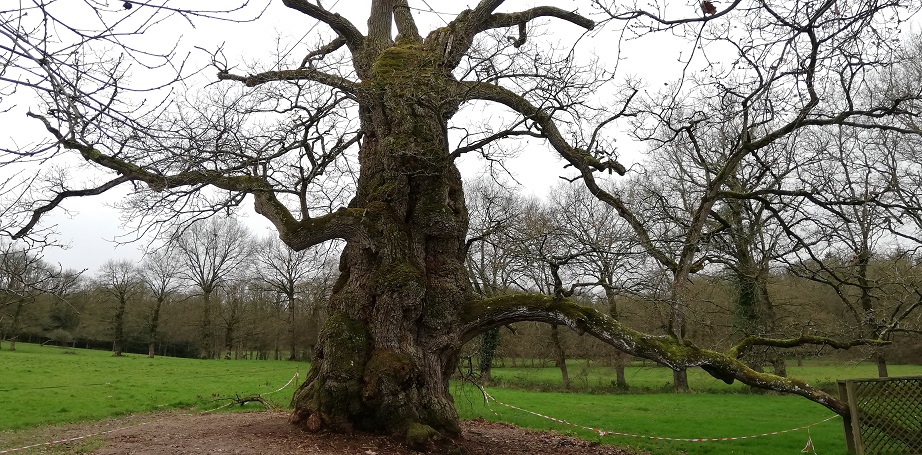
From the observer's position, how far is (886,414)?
26.1 feet

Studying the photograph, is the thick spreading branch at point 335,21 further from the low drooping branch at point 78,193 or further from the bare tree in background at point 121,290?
the bare tree in background at point 121,290

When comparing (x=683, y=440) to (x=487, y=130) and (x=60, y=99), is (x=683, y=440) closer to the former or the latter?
(x=487, y=130)

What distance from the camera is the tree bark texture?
725cm

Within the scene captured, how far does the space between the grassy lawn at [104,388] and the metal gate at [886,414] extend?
1117cm

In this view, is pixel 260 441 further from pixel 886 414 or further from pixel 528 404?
pixel 528 404

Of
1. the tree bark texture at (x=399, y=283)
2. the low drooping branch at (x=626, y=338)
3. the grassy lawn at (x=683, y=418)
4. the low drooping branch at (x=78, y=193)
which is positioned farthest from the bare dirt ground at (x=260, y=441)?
the low drooping branch at (x=78, y=193)

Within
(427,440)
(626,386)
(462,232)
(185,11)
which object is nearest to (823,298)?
(626,386)

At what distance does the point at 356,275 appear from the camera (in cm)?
809

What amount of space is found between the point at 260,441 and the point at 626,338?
4779 mm

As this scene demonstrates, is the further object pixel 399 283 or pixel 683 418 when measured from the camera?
pixel 683 418

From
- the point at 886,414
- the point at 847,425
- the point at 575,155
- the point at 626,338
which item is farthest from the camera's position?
the point at 575,155

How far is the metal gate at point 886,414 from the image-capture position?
789 centimetres

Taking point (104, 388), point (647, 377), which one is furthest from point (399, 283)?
point (647, 377)

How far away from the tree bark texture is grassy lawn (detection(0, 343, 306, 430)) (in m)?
6.35
